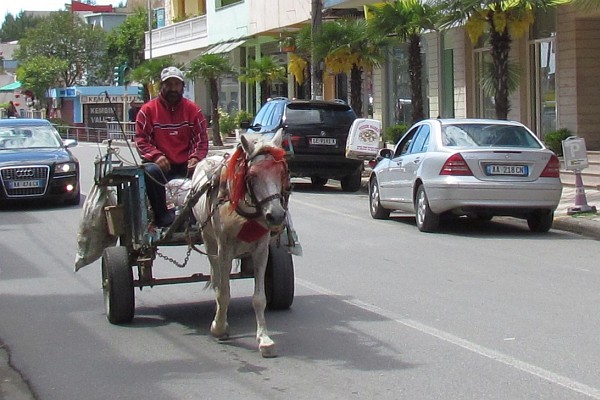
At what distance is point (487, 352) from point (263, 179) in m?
2.11

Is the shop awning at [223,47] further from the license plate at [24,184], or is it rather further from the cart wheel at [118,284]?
the cart wheel at [118,284]

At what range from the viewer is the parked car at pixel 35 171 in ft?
62.4

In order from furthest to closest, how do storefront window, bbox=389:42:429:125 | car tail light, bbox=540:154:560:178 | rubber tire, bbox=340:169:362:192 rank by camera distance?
storefront window, bbox=389:42:429:125 < rubber tire, bbox=340:169:362:192 < car tail light, bbox=540:154:560:178

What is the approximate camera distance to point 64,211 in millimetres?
19078

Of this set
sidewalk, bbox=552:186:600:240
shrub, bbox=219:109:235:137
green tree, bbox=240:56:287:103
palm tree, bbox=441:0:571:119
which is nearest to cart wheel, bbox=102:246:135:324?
sidewalk, bbox=552:186:600:240

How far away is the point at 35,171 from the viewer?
19109mm

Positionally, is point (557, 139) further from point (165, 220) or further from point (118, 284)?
point (118, 284)

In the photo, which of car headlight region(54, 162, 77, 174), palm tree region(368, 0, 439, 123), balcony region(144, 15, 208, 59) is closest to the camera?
car headlight region(54, 162, 77, 174)

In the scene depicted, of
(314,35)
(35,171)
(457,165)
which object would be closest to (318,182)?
(314,35)

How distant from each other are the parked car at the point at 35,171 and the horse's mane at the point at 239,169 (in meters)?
12.3

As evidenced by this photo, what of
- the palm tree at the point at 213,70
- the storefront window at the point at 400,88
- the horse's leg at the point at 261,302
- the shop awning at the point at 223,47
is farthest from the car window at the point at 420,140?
the shop awning at the point at 223,47

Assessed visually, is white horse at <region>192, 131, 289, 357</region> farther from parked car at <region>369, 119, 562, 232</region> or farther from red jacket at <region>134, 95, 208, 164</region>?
parked car at <region>369, 119, 562, 232</region>

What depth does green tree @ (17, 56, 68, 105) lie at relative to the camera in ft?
245

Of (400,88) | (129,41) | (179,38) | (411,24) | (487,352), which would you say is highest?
(129,41)
